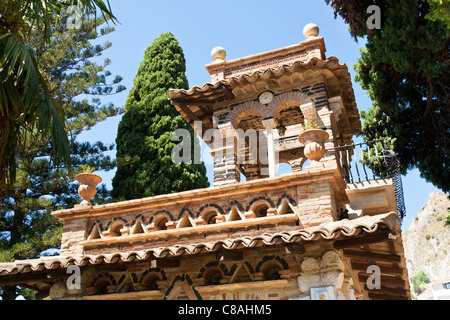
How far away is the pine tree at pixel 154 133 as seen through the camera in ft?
51.1

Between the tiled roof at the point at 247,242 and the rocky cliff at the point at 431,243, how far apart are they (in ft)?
223

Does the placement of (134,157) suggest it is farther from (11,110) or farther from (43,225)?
(11,110)

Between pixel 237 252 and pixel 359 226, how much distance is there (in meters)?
1.85

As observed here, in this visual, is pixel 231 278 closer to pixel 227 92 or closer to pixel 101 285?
pixel 101 285

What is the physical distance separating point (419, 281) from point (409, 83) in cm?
6715

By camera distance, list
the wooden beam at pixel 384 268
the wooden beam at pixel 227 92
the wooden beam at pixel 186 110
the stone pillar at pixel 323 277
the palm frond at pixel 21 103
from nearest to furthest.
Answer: the palm frond at pixel 21 103
the stone pillar at pixel 323 277
the wooden beam at pixel 384 268
the wooden beam at pixel 227 92
the wooden beam at pixel 186 110

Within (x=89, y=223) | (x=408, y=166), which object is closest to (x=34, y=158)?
(x=89, y=223)

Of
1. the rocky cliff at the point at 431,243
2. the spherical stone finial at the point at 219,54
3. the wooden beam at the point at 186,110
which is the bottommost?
the wooden beam at the point at 186,110

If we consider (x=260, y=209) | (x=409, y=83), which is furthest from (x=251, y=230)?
(x=409, y=83)

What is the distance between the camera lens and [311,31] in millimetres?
10742

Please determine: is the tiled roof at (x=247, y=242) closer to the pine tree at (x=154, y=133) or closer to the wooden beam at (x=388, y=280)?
the wooden beam at (x=388, y=280)

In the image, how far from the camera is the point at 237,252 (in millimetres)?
6730

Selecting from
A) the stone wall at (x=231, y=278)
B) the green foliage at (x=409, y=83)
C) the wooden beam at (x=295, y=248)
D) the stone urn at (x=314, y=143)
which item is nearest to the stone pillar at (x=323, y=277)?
the stone wall at (x=231, y=278)
